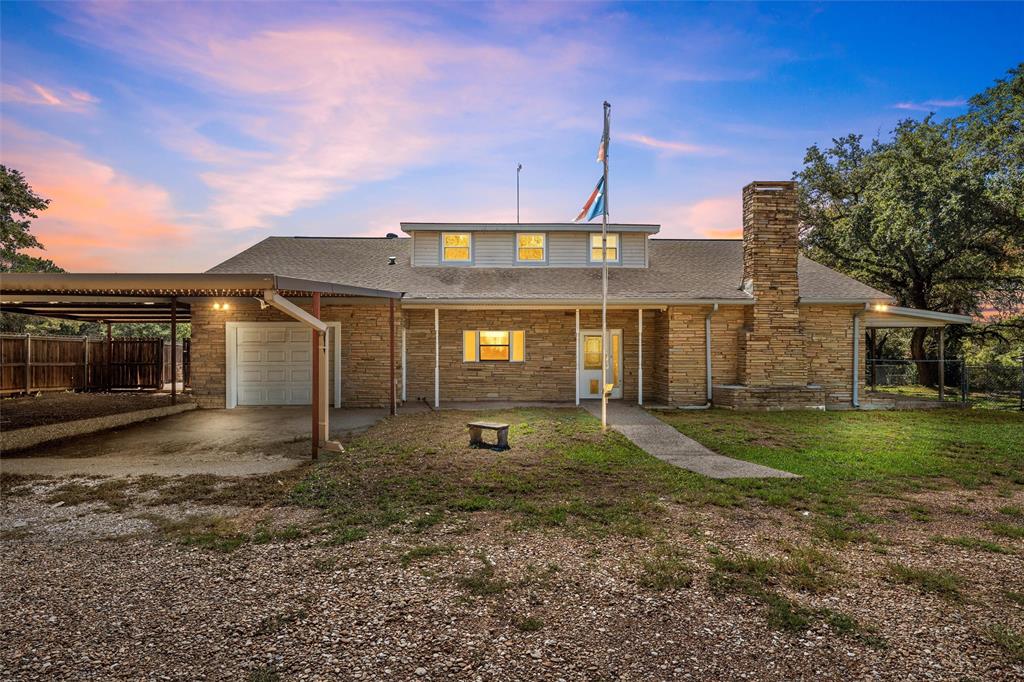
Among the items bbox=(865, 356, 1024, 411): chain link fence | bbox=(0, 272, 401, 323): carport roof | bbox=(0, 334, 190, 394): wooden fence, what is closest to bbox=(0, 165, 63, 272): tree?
bbox=(0, 334, 190, 394): wooden fence

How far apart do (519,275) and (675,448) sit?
25.4ft

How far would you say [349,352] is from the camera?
12.7m

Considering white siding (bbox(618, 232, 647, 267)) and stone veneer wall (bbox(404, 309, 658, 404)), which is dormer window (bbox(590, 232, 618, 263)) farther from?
stone veneer wall (bbox(404, 309, 658, 404))

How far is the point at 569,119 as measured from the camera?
13.6 metres

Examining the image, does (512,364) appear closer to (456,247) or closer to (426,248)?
(456,247)

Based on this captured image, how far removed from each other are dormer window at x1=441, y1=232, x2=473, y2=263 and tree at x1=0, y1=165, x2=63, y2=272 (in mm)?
14089

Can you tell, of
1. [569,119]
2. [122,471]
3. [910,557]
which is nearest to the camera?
[910,557]

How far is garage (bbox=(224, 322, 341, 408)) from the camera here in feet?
42.1

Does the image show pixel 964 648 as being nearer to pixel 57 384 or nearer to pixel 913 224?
pixel 913 224

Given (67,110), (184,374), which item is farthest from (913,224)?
(184,374)

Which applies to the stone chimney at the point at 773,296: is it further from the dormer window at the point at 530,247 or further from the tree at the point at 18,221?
the tree at the point at 18,221

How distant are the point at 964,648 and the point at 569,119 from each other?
1364 cm

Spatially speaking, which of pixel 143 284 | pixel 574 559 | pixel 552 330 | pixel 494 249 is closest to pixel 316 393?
pixel 143 284

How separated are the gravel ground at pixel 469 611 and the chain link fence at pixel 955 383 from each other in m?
14.0
